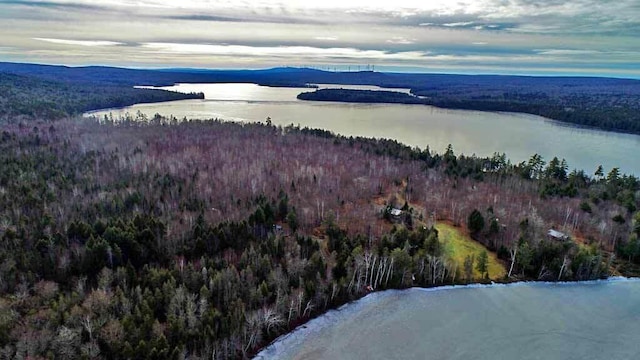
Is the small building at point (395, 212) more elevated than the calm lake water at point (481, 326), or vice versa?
the small building at point (395, 212)

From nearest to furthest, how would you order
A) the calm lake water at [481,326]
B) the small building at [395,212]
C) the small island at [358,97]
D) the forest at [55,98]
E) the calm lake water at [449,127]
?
the calm lake water at [481,326], the small building at [395,212], the calm lake water at [449,127], the forest at [55,98], the small island at [358,97]

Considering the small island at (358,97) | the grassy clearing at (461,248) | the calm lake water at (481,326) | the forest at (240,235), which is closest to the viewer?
the forest at (240,235)

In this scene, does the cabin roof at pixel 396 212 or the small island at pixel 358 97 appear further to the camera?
the small island at pixel 358 97

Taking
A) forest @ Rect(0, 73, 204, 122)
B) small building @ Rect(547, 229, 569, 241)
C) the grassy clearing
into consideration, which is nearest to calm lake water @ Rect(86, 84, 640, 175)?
forest @ Rect(0, 73, 204, 122)

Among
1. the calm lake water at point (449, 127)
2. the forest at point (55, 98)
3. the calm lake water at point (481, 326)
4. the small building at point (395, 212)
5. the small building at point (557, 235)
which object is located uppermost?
the forest at point (55, 98)

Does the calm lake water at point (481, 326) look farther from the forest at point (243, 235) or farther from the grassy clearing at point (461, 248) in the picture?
the grassy clearing at point (461, 248)

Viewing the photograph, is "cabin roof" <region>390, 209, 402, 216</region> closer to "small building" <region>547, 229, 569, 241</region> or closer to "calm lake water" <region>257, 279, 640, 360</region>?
"calm lake water" <region>257, 279, 640, 360</region>

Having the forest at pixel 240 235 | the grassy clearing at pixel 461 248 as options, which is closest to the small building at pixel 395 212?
the forest at pixel 240 235
